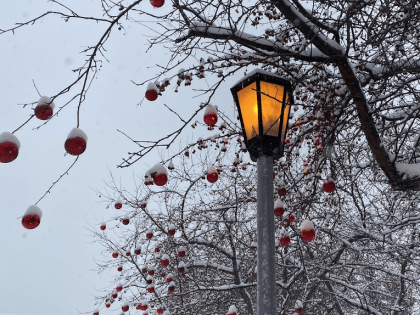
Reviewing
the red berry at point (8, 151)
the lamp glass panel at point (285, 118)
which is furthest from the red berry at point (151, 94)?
the red berry at point (8, 151)

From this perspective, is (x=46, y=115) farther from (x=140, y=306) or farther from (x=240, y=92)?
(x=140, y=306)

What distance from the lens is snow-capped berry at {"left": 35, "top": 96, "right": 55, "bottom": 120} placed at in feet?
6.95

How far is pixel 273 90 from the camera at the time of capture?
2580 millimetres

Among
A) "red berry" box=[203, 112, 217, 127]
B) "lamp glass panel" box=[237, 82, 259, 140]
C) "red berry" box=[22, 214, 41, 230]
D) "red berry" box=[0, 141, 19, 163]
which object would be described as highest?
"red berry" box=[203, 112, 217, 127]

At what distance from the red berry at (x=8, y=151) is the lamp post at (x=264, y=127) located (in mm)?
1520

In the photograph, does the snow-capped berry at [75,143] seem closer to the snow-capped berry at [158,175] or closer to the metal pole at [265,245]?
the snow-capped berry at [158,175]

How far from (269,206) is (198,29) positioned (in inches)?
75.3

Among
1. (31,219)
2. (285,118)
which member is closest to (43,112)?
(31,219)

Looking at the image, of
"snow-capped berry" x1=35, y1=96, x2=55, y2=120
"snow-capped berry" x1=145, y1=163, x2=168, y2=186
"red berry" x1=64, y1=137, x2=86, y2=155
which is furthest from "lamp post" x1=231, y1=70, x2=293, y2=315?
"snow-capped berry" x1=35, y1=96, x2=55, y2=120

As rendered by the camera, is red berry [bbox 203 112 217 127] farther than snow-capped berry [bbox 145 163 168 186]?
Yes

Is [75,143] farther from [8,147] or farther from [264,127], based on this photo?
[264,127]

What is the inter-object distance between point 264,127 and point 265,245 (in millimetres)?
837

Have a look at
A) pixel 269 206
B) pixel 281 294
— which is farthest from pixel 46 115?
pixel 281 294

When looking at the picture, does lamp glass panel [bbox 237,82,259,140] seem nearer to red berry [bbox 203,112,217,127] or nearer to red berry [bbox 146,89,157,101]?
red berry [bbox 203,112,217,127]
